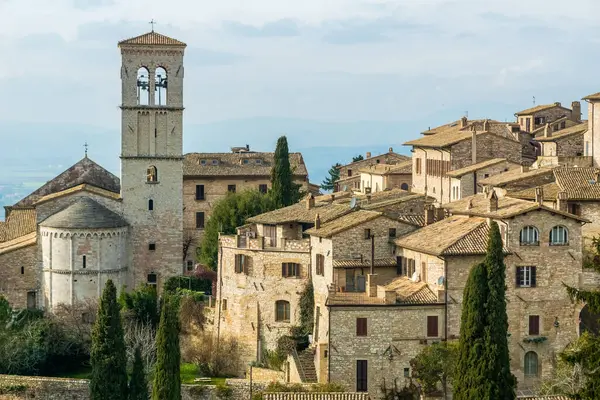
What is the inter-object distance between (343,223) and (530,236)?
776 cm

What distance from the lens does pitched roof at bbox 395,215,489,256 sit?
50625mm

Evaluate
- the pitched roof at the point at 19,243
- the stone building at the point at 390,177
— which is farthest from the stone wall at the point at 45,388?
the stone building at the point at 390,177

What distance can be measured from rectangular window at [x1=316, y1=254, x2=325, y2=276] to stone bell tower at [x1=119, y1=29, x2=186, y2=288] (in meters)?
14.9

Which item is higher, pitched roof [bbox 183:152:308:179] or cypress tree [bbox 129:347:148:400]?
pitched roof [bbox 183:152:308:179]

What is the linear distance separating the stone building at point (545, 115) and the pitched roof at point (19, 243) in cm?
3308

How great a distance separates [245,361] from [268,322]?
186 cm

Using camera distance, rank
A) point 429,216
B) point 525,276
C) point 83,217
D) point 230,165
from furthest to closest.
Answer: point 230,165 → point 83,217 → point 429,216 → point 525,276

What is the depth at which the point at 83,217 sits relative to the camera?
65.8 m

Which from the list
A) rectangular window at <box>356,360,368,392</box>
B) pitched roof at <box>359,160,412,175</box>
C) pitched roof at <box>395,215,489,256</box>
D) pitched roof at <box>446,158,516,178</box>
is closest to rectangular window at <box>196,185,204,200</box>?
pitched roof at <box>359,160,412,175</box>

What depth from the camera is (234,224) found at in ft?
231

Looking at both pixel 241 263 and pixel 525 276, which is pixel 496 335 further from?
pixel 241 263

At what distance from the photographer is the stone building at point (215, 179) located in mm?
80062

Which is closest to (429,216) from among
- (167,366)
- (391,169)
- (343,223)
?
(343,223)

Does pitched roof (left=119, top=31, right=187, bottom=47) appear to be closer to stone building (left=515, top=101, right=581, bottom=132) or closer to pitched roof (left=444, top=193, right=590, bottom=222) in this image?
pitched roof (left=444, top=193, right=590, bottom=222)
